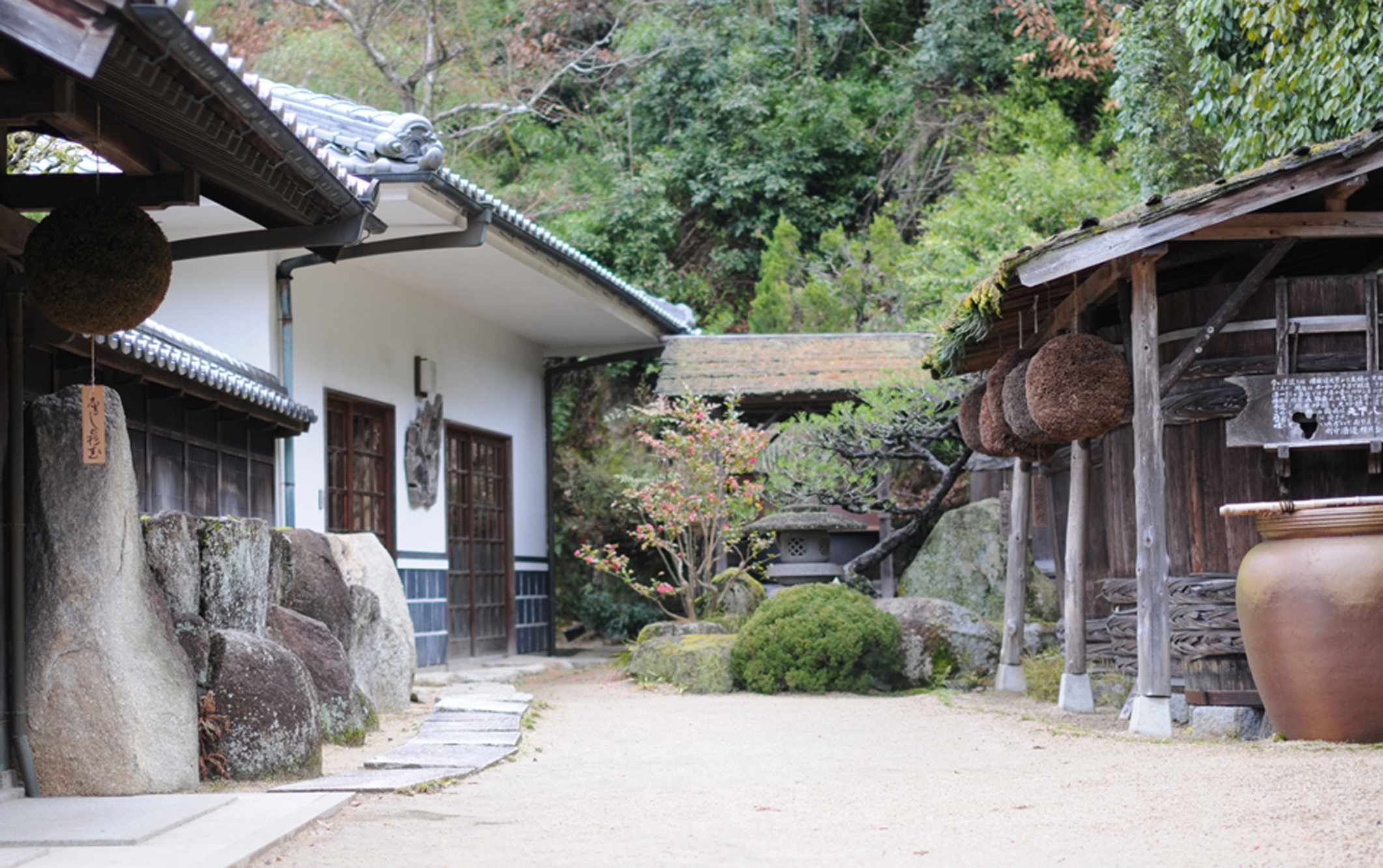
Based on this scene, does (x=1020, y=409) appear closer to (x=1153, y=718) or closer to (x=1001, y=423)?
(x=1001, y=423)

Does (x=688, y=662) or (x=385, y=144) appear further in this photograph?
(x=688, y=662)

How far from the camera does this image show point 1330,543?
5.96 m

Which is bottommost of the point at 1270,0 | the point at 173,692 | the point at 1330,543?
the point at 173,692

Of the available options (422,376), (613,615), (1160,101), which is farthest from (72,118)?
(613,615)

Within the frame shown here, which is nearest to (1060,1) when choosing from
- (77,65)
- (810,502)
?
(810,502)

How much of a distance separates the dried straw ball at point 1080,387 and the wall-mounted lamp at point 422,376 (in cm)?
630

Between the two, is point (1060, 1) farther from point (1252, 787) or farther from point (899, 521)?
point (1252, 787)

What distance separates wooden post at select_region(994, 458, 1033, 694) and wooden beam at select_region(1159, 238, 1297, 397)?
2588mm

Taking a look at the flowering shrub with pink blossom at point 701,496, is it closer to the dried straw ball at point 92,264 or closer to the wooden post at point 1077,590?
the wooden post at point 1077,590

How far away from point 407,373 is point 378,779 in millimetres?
6623

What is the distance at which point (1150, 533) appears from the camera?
6.60m

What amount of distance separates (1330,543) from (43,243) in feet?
18.3

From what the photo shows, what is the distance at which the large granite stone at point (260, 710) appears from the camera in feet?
17.6

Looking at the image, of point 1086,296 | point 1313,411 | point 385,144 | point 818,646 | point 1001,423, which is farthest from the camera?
point 818,646
